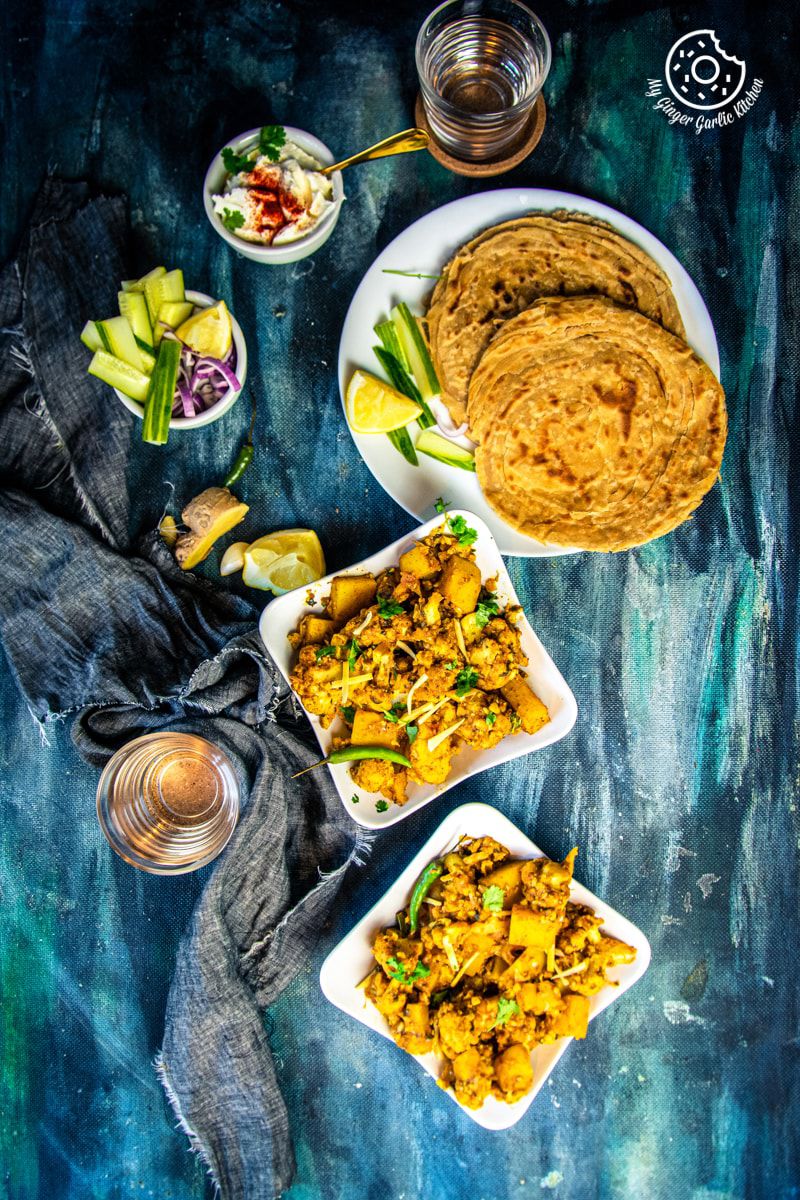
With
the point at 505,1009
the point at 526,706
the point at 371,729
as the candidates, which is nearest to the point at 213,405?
the point at 371,729

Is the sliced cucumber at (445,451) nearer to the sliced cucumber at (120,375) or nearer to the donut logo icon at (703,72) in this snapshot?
the sliced cucumber at (120,375)

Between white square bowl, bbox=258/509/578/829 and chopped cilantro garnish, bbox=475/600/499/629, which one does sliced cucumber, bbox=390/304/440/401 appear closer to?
white square bowl, bbox=258/509/578/829

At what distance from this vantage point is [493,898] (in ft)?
9.11

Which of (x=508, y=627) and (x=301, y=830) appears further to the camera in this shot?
(x=301, y=830)

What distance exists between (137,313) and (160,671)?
→ 113 cm

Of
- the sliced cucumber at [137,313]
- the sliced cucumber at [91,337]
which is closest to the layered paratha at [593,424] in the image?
the sliced cucumber at [137,313]

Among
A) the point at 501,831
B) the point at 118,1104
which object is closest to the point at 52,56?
the point at 501,831

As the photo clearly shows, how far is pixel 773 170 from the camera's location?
305 cm

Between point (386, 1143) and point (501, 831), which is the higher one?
point (501, 831)

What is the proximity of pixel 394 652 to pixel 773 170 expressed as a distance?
2.07 m

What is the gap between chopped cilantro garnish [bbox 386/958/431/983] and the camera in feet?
8.97

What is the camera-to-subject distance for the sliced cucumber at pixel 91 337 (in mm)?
2852

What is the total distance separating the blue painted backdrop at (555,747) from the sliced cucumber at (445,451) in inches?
10.6

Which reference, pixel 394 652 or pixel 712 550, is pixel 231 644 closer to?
pixel 394 652
